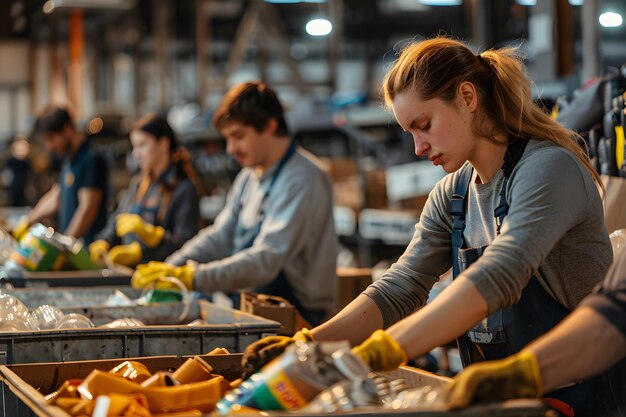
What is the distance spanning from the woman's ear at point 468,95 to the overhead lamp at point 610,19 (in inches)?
152

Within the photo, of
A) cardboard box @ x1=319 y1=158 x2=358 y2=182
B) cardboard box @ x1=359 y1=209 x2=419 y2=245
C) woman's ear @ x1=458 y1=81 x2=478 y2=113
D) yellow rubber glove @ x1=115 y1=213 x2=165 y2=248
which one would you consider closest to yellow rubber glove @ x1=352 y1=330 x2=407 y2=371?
woman's ear @ x1=458 y1=81 x2=478 y2=113

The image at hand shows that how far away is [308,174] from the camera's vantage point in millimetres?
4457

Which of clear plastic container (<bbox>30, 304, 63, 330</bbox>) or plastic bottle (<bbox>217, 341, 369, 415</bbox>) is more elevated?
plastic bottle (<bbox>217, 341, 369, 415</bbox>)

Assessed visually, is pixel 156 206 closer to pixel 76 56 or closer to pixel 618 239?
pixel 618 239

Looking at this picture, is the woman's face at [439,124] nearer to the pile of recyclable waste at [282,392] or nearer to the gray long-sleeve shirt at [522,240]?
the gray long-sleeve shirt at [522,240]

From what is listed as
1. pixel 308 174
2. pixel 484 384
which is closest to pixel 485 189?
pixel 484 384

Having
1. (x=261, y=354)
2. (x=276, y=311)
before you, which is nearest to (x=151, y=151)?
(x=276, y=311)

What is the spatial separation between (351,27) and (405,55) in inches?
827

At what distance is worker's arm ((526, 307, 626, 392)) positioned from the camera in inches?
75.1

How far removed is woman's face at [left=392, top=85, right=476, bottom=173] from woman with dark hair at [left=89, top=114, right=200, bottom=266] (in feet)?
10.00

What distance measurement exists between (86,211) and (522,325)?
4733 millimetres

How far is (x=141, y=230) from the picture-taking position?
5.39m

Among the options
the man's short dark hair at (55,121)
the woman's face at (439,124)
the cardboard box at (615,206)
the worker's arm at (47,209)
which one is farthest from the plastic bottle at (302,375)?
the worker's arm at (47,209)

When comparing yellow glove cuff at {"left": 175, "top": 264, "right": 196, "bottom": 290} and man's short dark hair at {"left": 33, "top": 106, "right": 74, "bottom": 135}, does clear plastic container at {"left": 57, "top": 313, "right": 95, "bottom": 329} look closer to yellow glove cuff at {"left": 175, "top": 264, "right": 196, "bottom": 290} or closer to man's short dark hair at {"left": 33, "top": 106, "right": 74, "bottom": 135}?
yellow glove cuff at {"left": 175, "top": 264, "right": 196, "bottom": 290}
